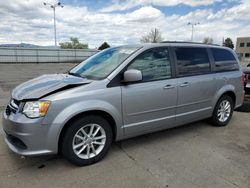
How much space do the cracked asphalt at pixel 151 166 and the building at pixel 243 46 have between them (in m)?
78.6

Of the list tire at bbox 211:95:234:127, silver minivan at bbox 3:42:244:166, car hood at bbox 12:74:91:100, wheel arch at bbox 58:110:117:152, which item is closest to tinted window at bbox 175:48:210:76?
silver minivan at bbox 3:42:244:166

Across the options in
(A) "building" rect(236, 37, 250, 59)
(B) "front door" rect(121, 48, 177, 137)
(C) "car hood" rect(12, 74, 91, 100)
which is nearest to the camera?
(C) "car hood" rect(12, 74, 91, 100)

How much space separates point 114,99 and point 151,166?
110 centimetres

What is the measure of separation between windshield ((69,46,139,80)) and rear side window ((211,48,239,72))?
1.96m

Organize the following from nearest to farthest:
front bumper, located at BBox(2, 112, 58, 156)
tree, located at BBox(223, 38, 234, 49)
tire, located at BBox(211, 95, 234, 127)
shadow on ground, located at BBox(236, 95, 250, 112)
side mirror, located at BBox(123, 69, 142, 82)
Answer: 1. front bumper, located at BBox(2, 112, 58, 156)
2. side mirror, located at BBox(123, 69, 142, 82)
3. tire, located at BBox(211, 95, 234, 127)
4. shadow on ground, located at BBox(236, 95, 250, 112)
5. tree, located at BBox(223, 38, 234, 49)

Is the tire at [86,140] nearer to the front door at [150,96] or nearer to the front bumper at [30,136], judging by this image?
the front bumper at [30,136]

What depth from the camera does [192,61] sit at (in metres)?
4.21

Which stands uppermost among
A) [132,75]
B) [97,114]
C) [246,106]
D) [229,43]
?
[229,43]

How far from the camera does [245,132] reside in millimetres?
4633

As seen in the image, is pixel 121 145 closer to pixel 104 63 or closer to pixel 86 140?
pixel 86 140

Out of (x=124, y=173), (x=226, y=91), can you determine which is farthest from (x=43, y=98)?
(x=226, y=91)

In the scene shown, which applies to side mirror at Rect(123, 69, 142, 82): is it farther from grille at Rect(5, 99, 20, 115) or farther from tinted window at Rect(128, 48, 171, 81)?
grille at Rect(5, 99, 20, 115)

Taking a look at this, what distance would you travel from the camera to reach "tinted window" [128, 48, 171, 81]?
355 cm

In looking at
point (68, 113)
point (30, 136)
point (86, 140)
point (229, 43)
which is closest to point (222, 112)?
point (86, 140)
